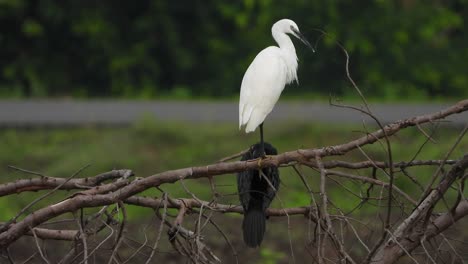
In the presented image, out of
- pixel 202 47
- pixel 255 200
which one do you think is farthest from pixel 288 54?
pixel 202 47

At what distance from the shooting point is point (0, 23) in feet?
48.7

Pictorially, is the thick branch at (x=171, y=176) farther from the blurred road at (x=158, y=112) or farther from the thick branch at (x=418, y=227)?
the blurred road at (x=158, y=112)

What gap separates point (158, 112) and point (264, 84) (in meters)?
7.78

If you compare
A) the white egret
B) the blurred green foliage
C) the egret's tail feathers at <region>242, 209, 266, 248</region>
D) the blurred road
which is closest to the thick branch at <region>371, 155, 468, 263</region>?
the egret's tail feathers at <region>242, 209, 266, 248</region>

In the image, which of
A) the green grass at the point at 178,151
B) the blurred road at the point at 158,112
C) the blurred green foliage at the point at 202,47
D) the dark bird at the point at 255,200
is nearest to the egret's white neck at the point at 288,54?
the dark bird at the point at 255,200

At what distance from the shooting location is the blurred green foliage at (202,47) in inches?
583

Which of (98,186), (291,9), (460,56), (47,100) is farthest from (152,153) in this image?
(98,186)

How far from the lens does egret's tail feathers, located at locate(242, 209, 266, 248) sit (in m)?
5.09

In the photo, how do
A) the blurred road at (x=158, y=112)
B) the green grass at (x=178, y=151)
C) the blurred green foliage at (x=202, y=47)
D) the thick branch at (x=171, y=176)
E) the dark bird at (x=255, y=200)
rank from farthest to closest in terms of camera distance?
the blurred green foliage at (x=202, y=47)
the blurred road at (x=158, y=112)
the green grass at (x=178, y=151)
the dark bird at (x=255, y=200)
the thick branch at (x=171, y=176)

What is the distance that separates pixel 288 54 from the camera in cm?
570

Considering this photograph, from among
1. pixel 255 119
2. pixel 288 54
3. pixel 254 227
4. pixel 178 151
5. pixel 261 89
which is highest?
pixel 288 54

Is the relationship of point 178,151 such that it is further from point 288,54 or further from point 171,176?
point 171,176

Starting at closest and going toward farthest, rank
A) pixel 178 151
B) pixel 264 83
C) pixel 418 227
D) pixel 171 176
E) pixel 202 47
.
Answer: pixel 171 176
pixel 418 227
pixel 264 83
pixel 178 151
pixel 202 47

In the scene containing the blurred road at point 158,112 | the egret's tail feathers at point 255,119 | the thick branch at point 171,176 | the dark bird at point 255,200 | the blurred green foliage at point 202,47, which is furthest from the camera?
the blurred green foliage at point 202,47
